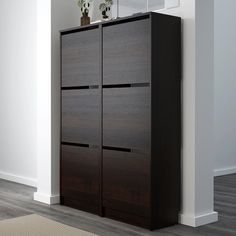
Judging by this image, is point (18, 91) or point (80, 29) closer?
point (80, 29)

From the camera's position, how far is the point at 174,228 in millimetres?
3691

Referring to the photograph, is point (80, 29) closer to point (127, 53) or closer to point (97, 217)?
point (127, 53)

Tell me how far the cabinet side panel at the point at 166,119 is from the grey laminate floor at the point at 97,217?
214 millimetres

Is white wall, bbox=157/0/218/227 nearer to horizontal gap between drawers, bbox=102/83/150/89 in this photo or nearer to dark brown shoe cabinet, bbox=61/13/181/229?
dark brown shoe cabinet, bbox=61/13/181/229

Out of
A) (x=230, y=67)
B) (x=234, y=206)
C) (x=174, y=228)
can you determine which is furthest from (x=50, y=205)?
(x=230, y=67)

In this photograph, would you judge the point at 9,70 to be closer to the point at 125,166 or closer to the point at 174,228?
the point at 125,166

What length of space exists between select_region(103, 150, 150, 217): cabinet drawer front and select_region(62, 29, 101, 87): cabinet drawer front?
29.4 inches

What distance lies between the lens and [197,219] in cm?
374

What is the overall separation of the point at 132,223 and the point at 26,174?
237cm

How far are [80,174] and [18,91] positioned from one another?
2069mm

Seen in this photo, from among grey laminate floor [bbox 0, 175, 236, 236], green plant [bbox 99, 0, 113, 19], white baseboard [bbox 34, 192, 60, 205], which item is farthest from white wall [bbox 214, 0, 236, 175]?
A: white baseboard [bbox 34, 192, 60, 205]

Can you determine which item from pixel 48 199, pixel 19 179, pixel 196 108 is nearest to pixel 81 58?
pixel 196 108

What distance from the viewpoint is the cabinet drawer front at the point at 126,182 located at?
3.63 m

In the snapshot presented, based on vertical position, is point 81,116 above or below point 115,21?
below
